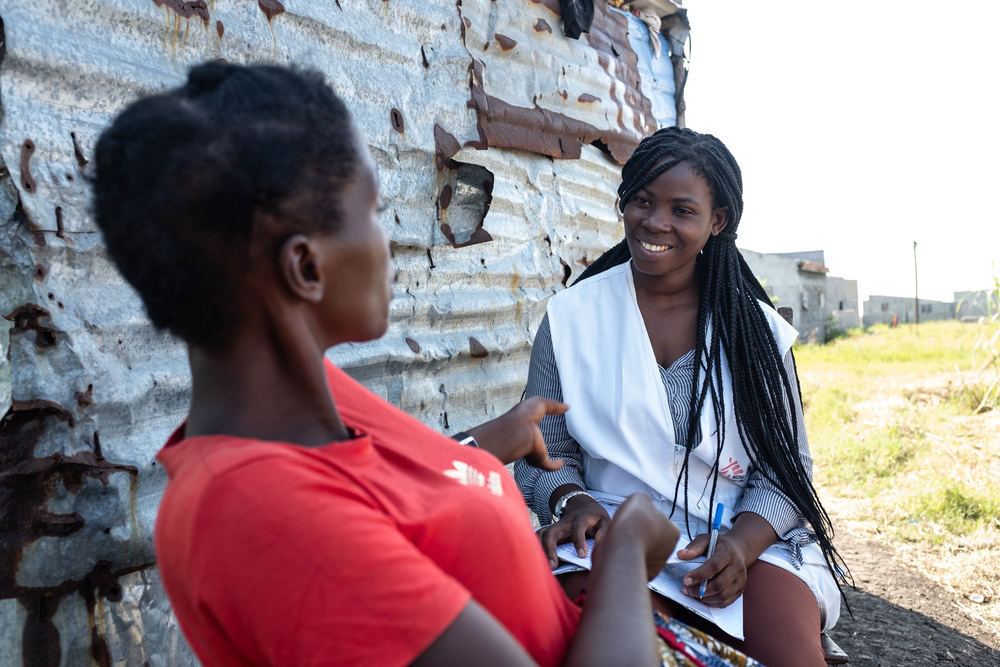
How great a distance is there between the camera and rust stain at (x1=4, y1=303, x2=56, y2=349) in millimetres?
1477

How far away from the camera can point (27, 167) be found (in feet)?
4.91

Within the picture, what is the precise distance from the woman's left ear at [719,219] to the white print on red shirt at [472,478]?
60.2 inches

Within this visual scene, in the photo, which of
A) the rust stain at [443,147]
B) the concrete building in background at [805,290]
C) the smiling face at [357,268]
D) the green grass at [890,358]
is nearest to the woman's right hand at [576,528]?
the smiling face at [357,268]

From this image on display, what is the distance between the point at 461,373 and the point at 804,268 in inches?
711

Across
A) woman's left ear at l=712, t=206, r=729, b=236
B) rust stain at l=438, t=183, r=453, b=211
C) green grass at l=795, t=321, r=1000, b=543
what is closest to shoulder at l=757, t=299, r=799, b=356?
woman's left ear at l=712, t=206, r=729, b=236

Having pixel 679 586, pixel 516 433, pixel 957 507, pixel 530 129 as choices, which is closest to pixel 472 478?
pixel 516 433

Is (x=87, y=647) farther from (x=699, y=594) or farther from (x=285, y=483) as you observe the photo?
(x=699, y=594)

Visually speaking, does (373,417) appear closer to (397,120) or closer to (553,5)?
(397,120)

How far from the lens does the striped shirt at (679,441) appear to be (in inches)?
77.2

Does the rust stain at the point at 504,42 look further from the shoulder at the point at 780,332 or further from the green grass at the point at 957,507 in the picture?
the green grass at the point at 957,507

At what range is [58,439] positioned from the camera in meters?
1.53

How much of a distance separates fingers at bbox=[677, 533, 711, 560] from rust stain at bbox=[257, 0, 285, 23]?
1801 millimetres

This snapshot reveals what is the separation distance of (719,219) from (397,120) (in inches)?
43.7

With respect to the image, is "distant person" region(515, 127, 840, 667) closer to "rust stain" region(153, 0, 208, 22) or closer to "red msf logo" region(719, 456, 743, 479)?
"red msf logo" region(719, 456, 743, 479)
